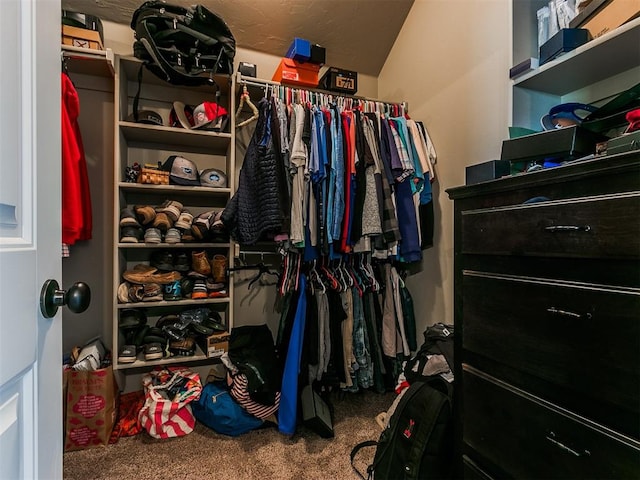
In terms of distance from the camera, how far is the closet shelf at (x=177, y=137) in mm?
1658

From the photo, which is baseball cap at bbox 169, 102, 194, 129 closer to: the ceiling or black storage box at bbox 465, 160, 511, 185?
the ceiling

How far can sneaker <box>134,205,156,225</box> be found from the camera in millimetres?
1660

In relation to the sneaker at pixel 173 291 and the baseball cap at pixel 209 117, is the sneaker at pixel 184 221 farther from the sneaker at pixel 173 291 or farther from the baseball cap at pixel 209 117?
the baseball cap at pixel 209 117

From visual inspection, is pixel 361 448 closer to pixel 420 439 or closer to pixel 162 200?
pixel 420 439

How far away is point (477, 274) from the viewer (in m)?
0.95

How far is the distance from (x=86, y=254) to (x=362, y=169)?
5.19ft

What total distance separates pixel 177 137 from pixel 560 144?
69.1 inches

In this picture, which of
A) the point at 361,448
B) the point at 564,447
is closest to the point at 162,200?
the point at 361,448

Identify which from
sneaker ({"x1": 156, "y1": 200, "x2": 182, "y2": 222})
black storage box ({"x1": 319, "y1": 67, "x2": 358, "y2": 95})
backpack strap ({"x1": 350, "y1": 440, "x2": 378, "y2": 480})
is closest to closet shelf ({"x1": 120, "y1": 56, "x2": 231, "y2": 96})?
black storage box ({"x1": 319, "y1": 67, "x2": 358, "y2": 95})

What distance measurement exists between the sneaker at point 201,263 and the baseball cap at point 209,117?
0.70 metres

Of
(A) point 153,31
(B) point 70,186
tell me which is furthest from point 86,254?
(A) point 153,31

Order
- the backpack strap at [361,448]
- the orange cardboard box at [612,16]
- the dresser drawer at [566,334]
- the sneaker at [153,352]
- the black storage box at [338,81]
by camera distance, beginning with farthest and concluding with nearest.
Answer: the black storage box at [338,81] < the sneaker at [153,352] < the backpack strap at [361,448] < the orange cardboard box at [612,16] < the dresser drawer at [566,334]

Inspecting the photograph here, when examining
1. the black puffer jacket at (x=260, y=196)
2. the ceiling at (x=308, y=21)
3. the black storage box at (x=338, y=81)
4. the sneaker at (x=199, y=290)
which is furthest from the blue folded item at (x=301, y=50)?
the sneaker at (x=199, y=290)

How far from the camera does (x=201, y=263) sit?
180cm
